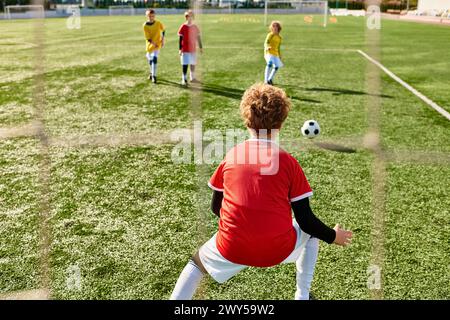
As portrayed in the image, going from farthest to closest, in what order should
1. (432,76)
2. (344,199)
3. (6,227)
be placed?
1. (432,76)
2. (344,199)
3. (6,227)

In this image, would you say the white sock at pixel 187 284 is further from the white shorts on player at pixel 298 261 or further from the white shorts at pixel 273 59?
the white shorts at pixel 273 59

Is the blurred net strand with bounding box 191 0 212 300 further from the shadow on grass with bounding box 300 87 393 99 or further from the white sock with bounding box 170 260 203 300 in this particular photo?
the shadow on grass with bounding box 300 87 393 99

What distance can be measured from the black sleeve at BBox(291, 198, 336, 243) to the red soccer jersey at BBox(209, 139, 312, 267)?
0.04 metres

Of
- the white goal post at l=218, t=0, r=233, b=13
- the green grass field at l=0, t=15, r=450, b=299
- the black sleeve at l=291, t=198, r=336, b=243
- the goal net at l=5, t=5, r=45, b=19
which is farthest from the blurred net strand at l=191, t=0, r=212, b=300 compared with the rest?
the white goal post at l=218, t=0, r=233, b=13

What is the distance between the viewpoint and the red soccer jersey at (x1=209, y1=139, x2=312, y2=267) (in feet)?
7.42

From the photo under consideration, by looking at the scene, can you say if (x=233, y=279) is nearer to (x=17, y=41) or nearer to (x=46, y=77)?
(x=46, y=77)

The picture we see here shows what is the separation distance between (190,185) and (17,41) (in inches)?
771

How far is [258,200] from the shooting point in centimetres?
227

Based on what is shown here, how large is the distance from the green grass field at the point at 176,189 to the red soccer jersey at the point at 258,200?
2.82ft

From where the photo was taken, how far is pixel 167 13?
5925cm

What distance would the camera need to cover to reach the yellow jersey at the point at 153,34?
1032 cm

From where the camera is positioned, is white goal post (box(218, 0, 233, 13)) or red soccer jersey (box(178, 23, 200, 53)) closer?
red soccer jersey (box(178, 23, 200, 53))

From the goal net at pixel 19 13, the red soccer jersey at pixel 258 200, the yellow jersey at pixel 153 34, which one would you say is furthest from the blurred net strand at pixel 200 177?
the goal net at pixel 19 13
